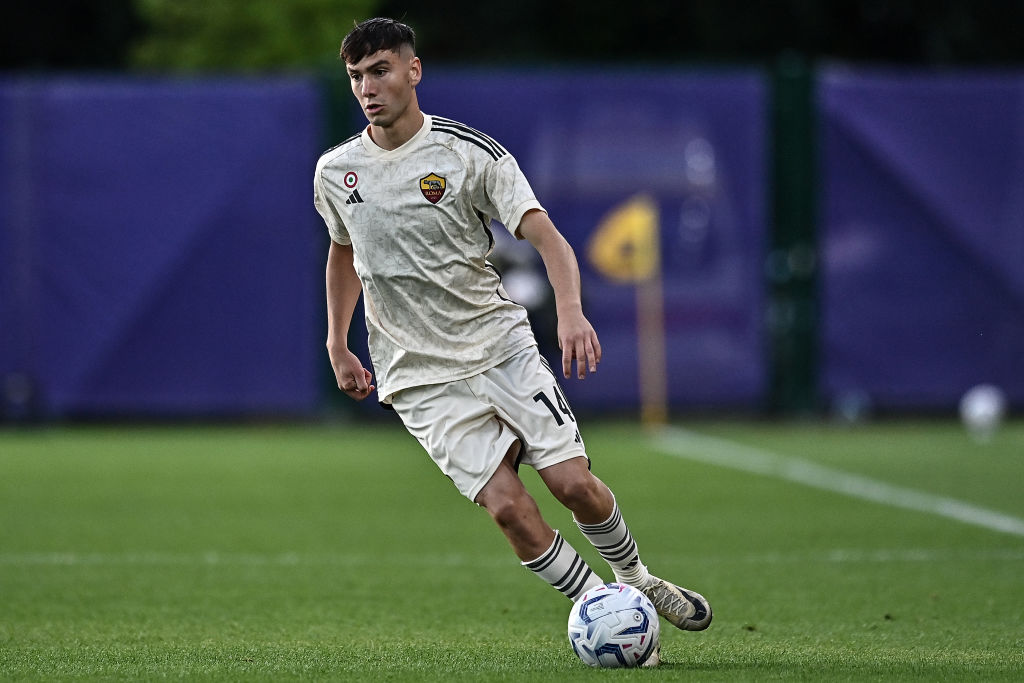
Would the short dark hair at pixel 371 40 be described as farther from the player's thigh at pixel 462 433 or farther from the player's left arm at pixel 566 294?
the player's thigh at pixel 462 433

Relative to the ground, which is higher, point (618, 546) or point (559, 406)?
point (559, 406)

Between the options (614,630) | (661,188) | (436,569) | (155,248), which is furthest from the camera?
(661,188)

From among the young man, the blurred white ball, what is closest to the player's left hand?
the young man

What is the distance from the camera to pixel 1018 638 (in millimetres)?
5836

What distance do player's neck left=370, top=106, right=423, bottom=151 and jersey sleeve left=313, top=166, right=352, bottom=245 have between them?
0.25 metres

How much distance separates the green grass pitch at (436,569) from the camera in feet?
18.0

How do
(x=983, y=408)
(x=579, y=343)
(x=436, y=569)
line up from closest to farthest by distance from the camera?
1. (x=579, y=343)
2. (x=436, y=569)
3. (x=983, y=408)

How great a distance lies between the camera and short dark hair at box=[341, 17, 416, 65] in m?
5.50

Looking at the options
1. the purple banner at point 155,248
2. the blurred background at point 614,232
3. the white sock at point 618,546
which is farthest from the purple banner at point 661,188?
the white sock at point 618,546

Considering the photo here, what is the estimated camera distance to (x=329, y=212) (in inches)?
231

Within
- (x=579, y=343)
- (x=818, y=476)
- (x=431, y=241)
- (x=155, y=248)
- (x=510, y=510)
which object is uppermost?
(x=431, y=241)

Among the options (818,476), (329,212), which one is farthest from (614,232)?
(329,212)

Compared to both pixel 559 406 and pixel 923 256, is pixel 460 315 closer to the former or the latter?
pixel 559 406

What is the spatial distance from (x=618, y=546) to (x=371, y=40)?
73.9 inches
